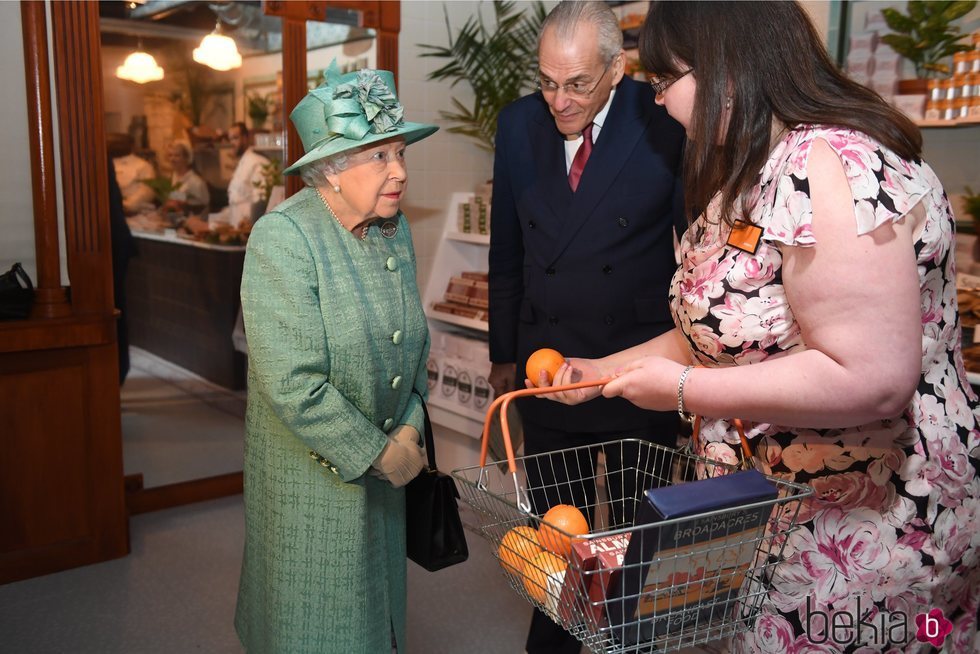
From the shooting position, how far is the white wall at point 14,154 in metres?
3.30

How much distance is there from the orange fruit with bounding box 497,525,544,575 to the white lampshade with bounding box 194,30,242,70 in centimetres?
327

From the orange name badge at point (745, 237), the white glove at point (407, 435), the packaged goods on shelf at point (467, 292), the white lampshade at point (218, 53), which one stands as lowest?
the white glove at point (407, 435)

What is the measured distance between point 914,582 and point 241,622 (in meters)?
1.61

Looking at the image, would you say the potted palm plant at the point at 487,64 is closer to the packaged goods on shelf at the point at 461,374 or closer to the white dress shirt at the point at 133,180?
the packaged goods on shelf at the point at 461,374

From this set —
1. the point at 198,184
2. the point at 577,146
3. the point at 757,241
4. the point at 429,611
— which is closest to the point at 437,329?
the point at 198,184

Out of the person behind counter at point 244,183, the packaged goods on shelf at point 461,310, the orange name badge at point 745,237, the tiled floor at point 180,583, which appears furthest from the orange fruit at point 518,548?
the person behind counter at point 244,183

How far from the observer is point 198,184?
13.0 ft

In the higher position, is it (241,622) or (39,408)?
(39,408)

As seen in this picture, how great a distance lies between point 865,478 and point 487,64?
356cm

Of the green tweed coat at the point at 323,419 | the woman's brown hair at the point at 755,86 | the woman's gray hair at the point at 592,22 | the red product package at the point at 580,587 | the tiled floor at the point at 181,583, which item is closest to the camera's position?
the red product package at the point at 580,587

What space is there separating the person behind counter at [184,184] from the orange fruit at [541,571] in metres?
3.19

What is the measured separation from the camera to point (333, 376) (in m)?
1.93

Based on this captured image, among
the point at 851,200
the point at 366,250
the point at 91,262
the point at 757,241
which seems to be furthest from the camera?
the point at 91,262

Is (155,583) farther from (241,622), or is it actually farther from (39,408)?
(241,622)
